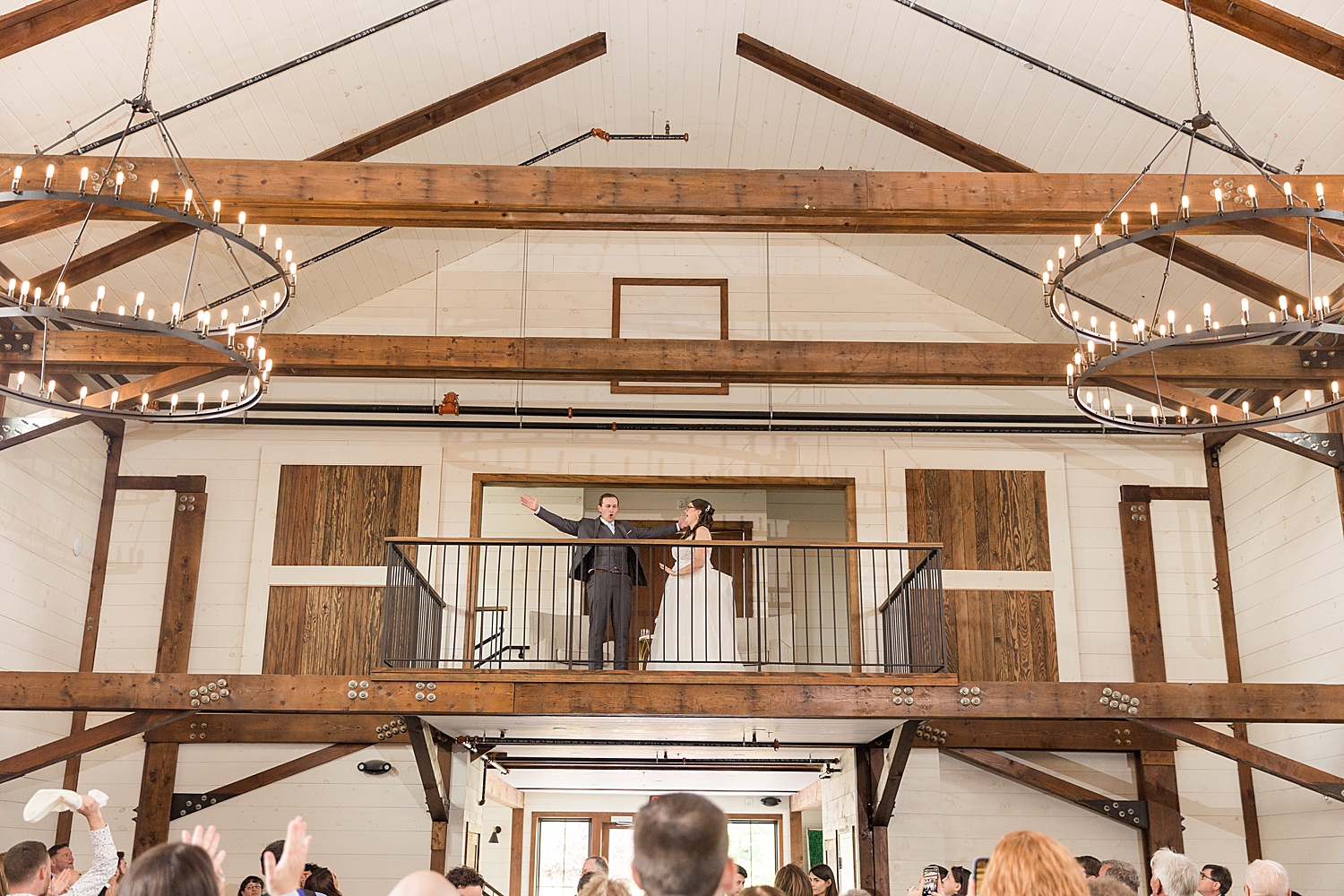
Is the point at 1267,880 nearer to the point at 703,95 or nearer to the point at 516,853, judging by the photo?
the point at 703,95

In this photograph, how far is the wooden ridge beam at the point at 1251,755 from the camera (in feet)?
30.7

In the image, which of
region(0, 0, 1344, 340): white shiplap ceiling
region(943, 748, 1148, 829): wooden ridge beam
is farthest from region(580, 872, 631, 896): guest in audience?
region(943, 748, 1148, 829): wooden ridge beam

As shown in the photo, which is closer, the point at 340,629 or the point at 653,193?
the point at 653,193

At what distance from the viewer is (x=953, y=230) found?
25.2 feet

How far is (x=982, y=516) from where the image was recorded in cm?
1262

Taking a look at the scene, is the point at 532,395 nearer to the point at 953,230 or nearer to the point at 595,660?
the point at 595,660

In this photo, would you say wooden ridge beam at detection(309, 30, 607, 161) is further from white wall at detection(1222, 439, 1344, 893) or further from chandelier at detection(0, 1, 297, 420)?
white wall at detection(1222, 439, 1344, 893)

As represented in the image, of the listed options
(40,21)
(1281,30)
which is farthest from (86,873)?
(1281,30)

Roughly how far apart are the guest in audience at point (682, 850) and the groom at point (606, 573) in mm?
7444

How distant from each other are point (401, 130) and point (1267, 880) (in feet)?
29.7

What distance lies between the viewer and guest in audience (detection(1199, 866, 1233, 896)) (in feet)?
20.9

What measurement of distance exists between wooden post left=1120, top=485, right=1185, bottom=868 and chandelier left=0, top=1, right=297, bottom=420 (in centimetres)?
903

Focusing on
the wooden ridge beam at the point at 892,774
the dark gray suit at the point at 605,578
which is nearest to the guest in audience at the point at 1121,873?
the wooden ridge beam at the point at 892,774

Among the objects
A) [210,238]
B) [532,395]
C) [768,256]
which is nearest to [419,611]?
[532,395]
